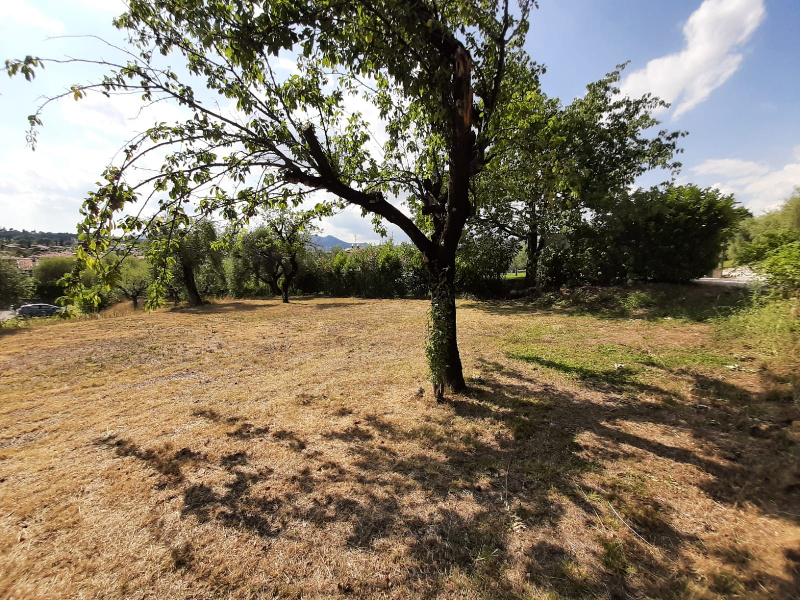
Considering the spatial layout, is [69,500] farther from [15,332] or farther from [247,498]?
[15,332]

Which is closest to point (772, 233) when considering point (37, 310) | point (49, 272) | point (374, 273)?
point (374, 273)

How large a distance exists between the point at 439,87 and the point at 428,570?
A: 152 inches

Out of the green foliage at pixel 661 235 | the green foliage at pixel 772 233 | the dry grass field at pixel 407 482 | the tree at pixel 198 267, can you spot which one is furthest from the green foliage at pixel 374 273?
the dry grass field at pixel 407 482

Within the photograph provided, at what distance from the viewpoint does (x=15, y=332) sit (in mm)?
10211

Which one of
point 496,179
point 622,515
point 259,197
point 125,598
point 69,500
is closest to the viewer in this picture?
point 125,598

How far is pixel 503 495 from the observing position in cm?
263

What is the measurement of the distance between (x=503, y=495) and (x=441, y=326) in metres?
2.07

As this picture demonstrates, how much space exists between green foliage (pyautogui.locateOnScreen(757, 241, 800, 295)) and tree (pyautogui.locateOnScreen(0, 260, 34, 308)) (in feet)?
94.3

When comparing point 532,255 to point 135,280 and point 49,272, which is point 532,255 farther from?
point 49,272

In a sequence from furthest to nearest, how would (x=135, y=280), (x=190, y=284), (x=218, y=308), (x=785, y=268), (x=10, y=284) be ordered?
(x=135, y=280), (x=190, y=284), (x=218, y=308), (x=10, y=284), (x=785, y=268)

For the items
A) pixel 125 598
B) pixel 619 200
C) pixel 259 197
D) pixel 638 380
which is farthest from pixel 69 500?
pixel 619 200

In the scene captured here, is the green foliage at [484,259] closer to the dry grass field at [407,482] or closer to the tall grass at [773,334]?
the tall grass at [773,334]

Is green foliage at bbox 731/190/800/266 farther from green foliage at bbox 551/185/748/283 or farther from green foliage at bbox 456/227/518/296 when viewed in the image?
green foliage at bbox 456/227/518/296

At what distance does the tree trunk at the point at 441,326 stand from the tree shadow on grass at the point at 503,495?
0.51 m
